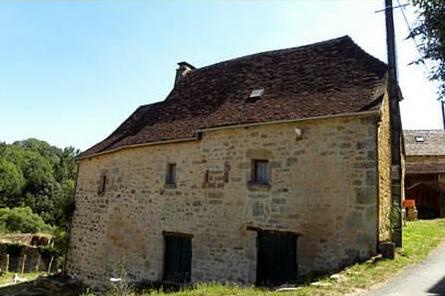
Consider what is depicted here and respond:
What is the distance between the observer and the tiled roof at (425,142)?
26938 mm

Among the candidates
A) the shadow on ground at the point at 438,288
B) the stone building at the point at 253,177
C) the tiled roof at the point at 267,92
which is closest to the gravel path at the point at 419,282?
the shadow on ground at the point at 438,288

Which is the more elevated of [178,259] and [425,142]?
[425,142]

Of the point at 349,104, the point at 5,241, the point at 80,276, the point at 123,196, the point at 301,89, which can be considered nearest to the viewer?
the point at 349,104

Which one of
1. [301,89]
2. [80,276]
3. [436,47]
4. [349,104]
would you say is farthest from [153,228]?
[436,47]

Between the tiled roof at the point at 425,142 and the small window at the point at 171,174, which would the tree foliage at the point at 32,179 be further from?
the small window at the point at 171,174

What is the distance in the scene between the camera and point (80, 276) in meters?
17.0

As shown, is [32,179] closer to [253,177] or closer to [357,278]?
[253,177]

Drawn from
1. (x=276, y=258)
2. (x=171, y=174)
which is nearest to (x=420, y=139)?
(x=171, y=174)

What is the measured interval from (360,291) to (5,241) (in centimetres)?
2869

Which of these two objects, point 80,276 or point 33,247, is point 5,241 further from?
point 80,276

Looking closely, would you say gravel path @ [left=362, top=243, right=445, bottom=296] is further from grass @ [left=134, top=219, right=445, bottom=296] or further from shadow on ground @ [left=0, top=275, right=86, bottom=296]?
shadow on ground @ [left=0, top=275, right=86, bottom=296]

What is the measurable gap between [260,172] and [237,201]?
109 centimetres

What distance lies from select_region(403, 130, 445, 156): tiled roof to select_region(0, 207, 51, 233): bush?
36492mm

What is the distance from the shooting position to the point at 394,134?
1160 centimetres
